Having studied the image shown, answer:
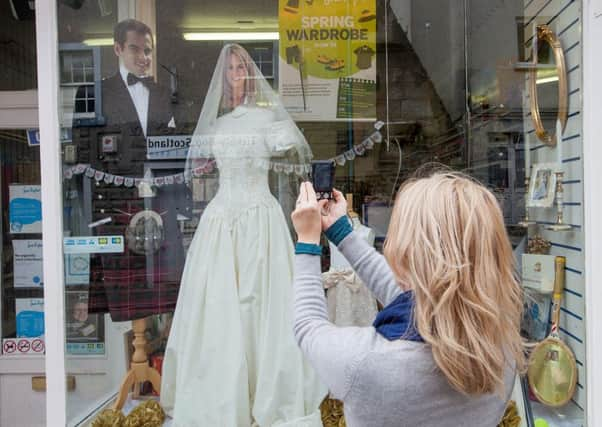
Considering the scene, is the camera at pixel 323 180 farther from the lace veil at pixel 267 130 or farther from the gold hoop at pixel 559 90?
the gold hoop at pixel 559 90

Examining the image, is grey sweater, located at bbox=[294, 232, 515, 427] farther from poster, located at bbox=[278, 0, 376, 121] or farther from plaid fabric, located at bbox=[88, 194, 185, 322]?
poster, located at bbox=[278, 0, 376, 121]

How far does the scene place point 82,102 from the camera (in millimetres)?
2602

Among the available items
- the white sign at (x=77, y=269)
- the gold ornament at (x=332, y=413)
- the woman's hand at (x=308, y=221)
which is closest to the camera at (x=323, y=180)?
the woman's hand at (x=308, y=221)

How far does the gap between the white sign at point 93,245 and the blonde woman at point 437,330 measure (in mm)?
1675

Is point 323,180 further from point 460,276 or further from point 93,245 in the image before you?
point 93,245

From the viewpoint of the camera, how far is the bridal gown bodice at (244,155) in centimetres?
242

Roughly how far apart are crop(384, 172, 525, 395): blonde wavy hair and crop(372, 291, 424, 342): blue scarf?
34mm

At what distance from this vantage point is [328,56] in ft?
9.43

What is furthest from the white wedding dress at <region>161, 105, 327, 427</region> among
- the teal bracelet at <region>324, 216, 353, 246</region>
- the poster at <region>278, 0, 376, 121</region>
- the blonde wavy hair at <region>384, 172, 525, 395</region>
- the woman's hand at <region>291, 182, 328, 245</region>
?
the blonde wavy hair at <region>384, 172, 525, 395</region>

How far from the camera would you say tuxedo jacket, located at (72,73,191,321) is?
261 centimetres

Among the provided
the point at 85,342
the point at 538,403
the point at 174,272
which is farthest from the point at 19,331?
the point at 538,403

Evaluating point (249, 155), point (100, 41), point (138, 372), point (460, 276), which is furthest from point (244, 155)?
point (460, 276)

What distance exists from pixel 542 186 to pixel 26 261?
276cm

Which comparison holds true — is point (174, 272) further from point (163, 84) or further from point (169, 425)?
point (163, 84)
